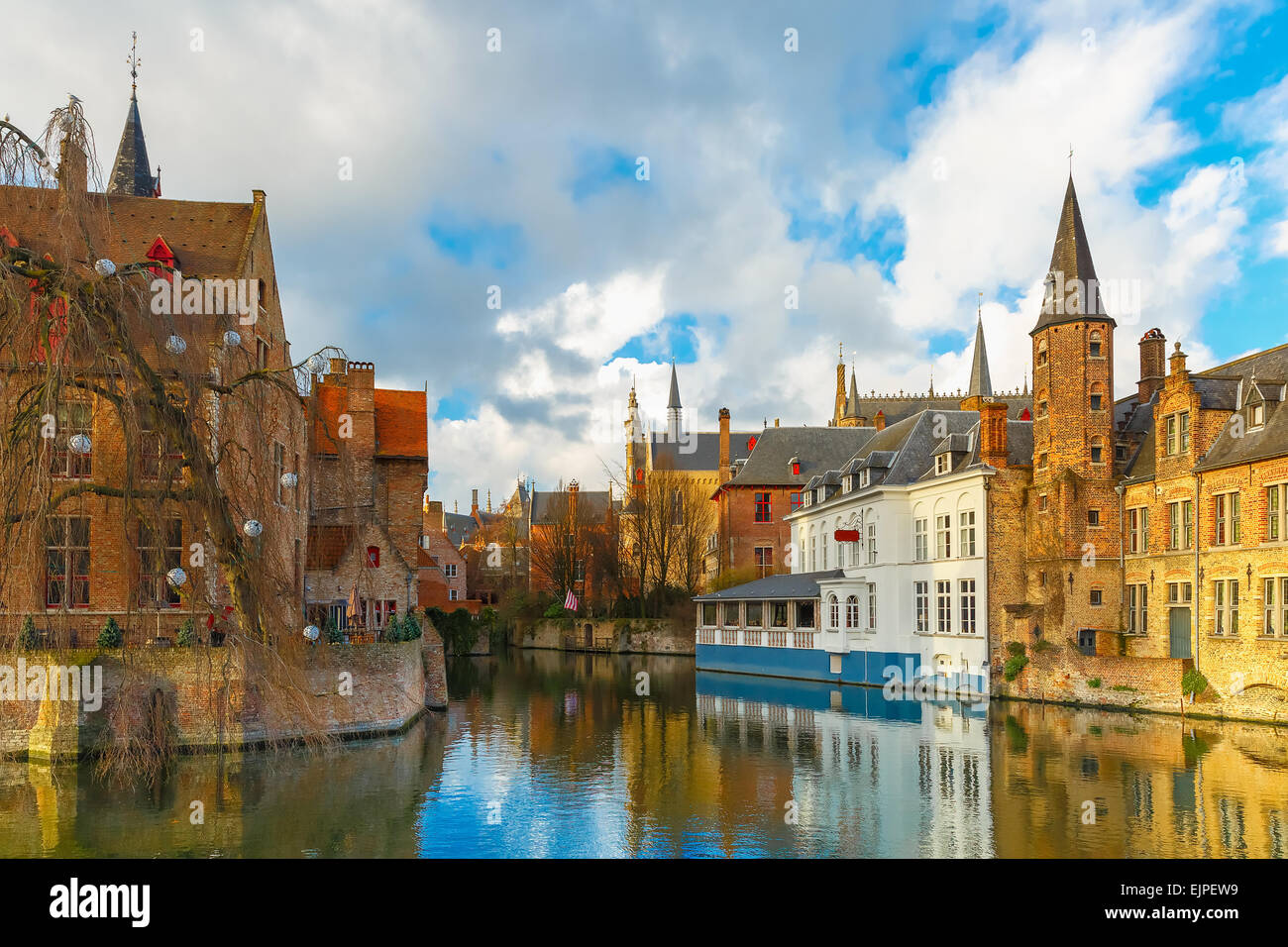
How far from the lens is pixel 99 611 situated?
22469 mm

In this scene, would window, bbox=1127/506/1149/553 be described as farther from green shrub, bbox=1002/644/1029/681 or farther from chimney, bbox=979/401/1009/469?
green shrub, bbox=1002/644/1029/681

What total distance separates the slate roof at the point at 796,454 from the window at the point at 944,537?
20.8m

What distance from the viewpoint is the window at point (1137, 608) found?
96.4ft

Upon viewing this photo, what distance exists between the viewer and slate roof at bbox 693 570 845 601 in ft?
127

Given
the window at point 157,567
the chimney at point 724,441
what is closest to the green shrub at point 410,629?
the window at point 157,567

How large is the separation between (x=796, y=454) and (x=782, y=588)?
17769mm

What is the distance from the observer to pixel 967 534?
107ft

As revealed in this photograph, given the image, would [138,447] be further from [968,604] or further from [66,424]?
[968,604]

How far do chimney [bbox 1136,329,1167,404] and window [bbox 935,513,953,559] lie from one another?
304 inches

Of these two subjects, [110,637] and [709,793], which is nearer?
[709,793]

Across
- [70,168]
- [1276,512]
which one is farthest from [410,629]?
[1276,512]

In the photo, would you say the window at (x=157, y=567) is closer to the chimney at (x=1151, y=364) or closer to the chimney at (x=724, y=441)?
the chimney at (x=1151, y=364)

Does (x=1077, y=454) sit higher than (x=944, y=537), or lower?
higher

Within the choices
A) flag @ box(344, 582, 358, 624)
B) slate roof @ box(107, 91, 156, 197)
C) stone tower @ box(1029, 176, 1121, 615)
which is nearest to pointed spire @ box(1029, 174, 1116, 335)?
stone tower @ box(1029, 176, 1121, 615)
